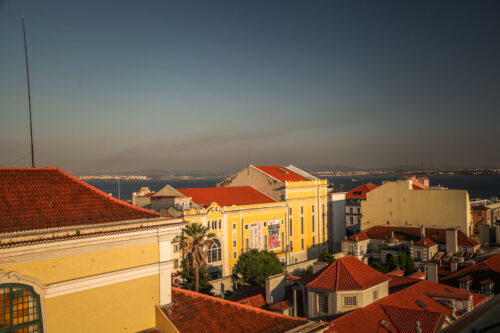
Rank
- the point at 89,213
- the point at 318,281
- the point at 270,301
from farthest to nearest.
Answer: the point at 270,301
the point at 318,281
the point at 89,213

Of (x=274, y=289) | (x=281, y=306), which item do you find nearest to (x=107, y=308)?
(x=281, y=306)

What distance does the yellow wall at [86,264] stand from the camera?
9573 mm

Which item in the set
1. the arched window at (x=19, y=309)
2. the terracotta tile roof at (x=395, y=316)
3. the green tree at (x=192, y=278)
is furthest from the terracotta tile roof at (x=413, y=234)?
the arched window at (x=19, y=309)

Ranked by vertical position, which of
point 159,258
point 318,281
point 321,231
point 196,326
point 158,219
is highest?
point 158,219

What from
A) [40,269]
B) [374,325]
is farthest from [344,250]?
[40,269]

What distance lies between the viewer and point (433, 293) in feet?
87.2

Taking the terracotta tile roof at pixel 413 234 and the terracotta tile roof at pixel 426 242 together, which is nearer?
the terracotta tile roof at pixel 426 242

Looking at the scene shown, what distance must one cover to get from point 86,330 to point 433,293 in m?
22.9

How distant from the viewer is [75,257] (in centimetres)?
1028

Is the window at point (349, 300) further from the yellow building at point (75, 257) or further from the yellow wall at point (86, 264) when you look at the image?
the yellow wall at point (86, 264)

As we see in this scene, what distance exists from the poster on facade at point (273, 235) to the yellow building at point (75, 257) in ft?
149

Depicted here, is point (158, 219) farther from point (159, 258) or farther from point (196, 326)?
point (196, 326)

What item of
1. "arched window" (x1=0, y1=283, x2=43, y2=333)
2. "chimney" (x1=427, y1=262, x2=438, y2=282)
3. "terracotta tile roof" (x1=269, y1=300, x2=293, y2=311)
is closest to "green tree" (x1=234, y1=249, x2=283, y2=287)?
"terracotta tile roof" (x1=269, y1=300, x2=293, y2=311)

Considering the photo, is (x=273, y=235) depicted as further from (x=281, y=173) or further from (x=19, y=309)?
(x=19, y=309)
